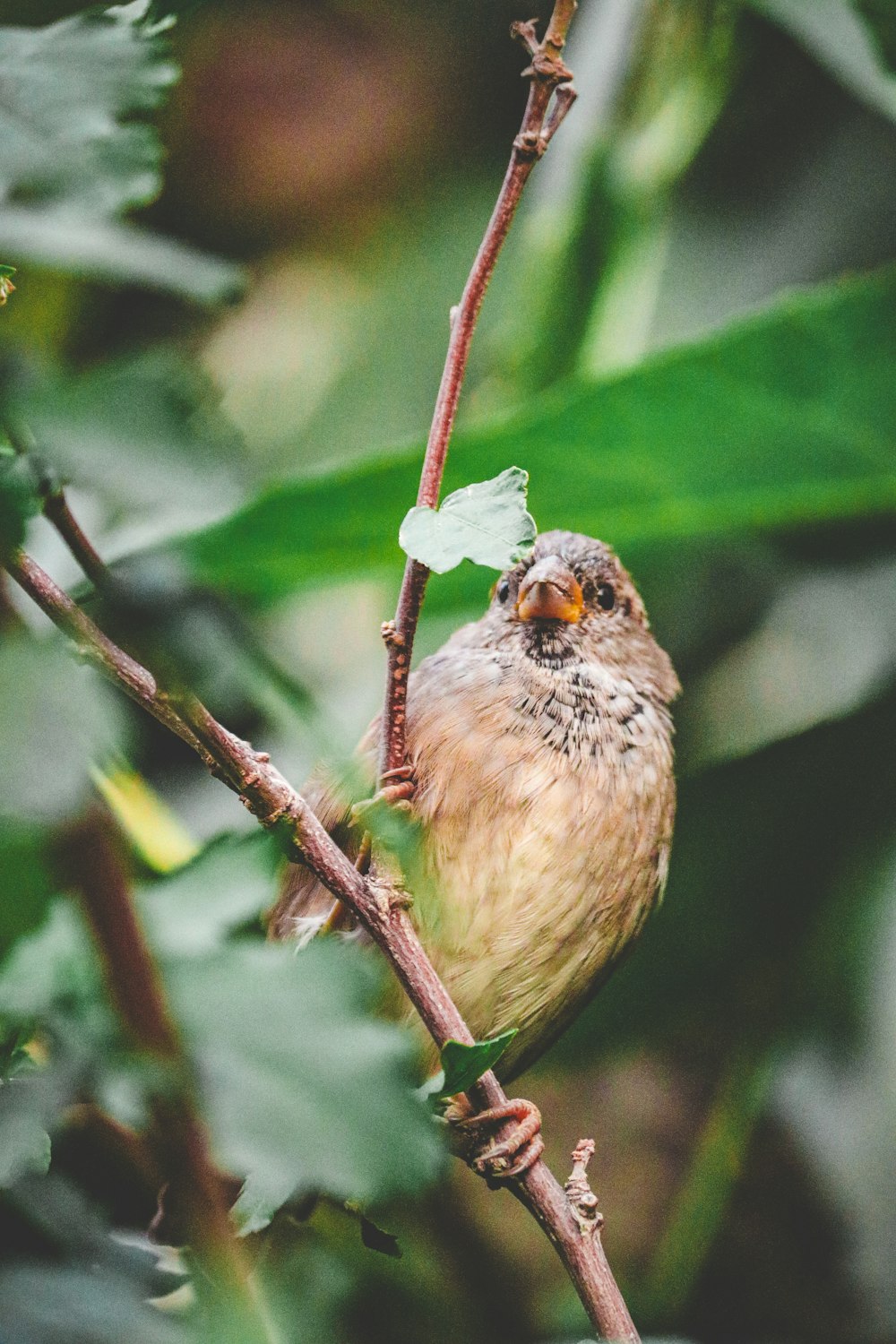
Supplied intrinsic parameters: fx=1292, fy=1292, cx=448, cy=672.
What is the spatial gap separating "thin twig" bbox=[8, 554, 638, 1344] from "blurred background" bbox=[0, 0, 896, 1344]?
3.4 inches

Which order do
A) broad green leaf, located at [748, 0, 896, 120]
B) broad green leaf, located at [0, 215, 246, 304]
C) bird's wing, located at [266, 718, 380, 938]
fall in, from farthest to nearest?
broad green leaf, located at [748, 0, 896, 120] → bird's wing, located at [266, 718, 380, 938] → broad green leaf, located at [0, 215, 246, 304]

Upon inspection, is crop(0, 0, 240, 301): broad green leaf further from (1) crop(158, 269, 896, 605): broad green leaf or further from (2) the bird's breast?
(2) the bird's breast

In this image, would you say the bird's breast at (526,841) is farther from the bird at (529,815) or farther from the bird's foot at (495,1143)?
the bird's foot at (495,1143)

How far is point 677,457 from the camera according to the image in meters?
2.15

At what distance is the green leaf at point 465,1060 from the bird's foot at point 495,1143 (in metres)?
0.27

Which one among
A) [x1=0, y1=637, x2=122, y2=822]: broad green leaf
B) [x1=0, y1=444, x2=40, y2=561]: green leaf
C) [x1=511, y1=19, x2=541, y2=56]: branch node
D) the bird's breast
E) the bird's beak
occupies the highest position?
[x1=511, y1=19, x2=541, y2=56]: branch node

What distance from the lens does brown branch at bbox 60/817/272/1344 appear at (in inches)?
23.1

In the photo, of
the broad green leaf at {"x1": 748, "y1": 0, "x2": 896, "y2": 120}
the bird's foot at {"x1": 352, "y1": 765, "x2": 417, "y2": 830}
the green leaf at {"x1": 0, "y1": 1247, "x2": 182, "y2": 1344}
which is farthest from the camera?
the broad green leaf at {"x1": 748, "y1": 0, "x2": 896, "y2": 120}

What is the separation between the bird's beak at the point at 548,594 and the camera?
1991 mm

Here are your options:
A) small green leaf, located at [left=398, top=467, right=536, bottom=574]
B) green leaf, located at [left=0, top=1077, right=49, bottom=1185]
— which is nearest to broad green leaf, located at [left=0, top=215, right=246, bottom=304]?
small green leaf, located at [left=398, top=467, right=536, bottom=574]

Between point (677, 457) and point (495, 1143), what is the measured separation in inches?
47.8

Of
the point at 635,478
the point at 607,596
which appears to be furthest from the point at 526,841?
the point at 635,478

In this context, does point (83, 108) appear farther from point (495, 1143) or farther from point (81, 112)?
point (495, 1143)

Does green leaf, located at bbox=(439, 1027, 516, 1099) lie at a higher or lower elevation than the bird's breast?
higher
